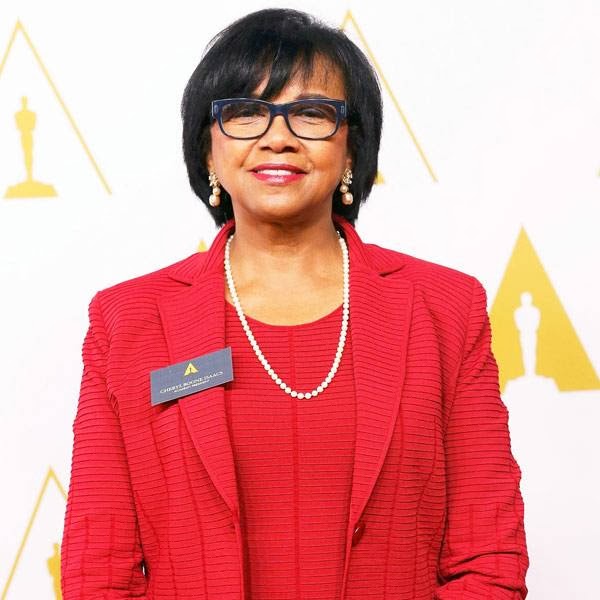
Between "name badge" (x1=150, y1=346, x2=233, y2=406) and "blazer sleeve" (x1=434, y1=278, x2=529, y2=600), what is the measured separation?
339mm

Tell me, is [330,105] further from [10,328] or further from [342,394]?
[10,328]

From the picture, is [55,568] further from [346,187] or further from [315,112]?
[315,112]

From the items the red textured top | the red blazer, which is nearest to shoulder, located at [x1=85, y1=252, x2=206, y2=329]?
the red blazer

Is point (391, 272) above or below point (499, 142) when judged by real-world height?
below

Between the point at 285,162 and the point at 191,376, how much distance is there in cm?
33

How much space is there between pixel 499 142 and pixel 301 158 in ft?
3.46

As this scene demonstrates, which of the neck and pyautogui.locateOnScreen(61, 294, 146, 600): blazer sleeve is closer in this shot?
pyautogui.locateOnScreen(61, 294, 146, 600): blazer sleeve

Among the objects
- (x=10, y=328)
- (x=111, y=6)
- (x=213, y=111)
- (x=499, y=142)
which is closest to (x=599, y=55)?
(x=499, y=142)

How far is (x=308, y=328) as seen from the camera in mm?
1846

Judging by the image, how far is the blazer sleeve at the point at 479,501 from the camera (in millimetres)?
1784

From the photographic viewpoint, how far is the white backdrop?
8.87 feet

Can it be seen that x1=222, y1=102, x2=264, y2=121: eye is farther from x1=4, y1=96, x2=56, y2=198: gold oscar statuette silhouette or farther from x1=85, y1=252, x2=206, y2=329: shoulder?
x1=4, y1=96, x2=56, y2=198: gold oscar statuette silhouette

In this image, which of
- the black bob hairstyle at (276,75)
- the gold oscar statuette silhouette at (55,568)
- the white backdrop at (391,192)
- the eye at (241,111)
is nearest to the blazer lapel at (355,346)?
the black bob hairstyle at (276,75)

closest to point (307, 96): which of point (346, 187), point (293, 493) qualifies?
point (346, 187)
